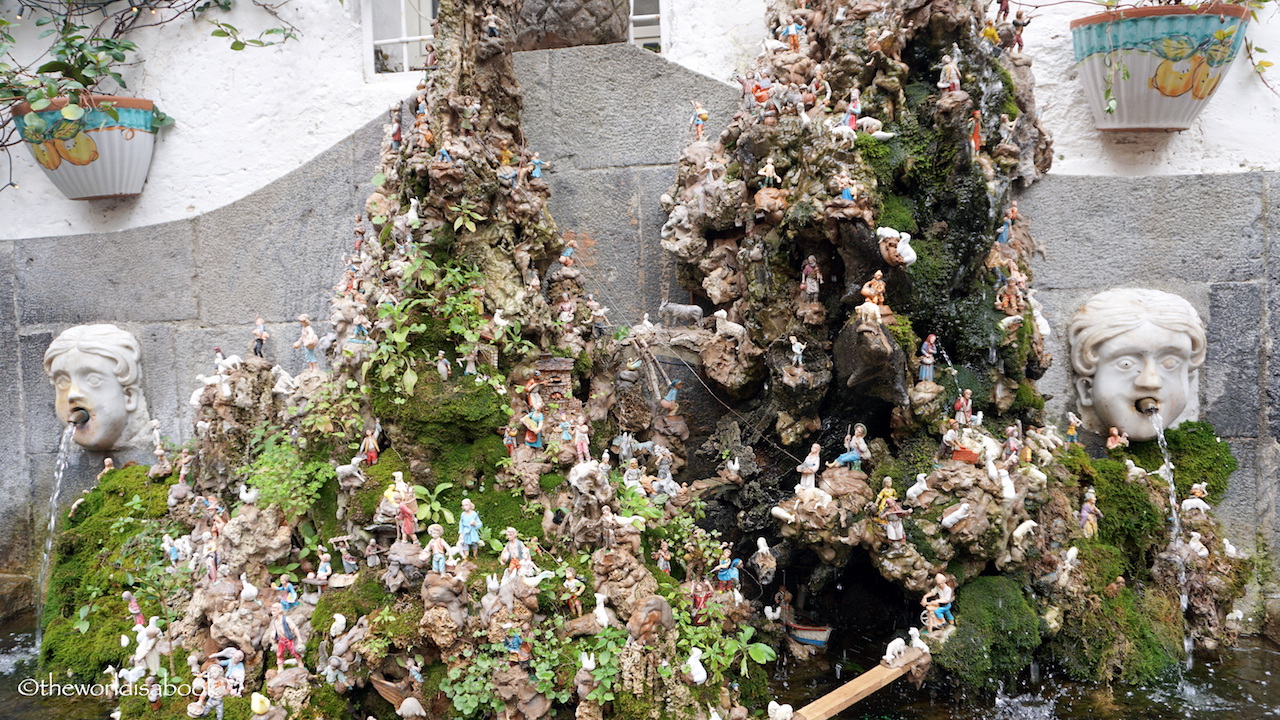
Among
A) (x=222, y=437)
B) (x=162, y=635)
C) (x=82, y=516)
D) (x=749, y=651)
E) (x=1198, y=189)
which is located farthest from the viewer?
(x=82, y=516)

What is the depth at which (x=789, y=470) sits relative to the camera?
229 inches

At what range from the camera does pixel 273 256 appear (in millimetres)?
7145

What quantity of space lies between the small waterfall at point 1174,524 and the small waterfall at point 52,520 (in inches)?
345

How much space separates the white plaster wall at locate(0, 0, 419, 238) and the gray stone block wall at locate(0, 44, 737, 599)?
0.62 ft

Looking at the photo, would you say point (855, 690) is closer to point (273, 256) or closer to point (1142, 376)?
point (1142, 376)

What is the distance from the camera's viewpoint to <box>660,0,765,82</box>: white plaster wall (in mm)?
6617

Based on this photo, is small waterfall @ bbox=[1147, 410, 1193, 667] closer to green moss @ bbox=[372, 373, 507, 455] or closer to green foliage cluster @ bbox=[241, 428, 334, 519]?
green moss @ bbox=[372, 373, 507, 455]

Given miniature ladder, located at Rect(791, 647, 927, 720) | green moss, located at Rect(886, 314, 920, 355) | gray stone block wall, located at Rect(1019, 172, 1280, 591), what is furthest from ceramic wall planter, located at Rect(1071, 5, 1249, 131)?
miniature ladder, located at Rect(791, 647, 927, 720)

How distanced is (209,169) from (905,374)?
620 centimetres

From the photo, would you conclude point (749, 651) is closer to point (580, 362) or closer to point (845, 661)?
point (845, 661)

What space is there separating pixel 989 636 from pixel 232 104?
7.34m

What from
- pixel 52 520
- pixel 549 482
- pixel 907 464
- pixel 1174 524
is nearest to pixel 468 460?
pixel 549 482

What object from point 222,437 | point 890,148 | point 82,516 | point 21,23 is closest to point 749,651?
point 890,148

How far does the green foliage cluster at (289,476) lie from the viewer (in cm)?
516
